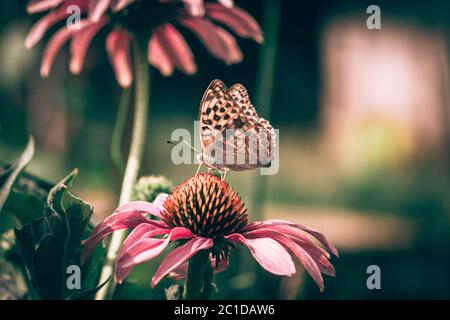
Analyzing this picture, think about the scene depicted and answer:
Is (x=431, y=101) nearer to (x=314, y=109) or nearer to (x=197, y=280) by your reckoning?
(x=314, y=109)

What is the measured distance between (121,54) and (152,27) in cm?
14

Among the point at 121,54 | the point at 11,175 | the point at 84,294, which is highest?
the point at 121,54

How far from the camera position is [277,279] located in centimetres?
220

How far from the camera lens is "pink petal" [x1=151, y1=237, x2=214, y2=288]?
0.58m

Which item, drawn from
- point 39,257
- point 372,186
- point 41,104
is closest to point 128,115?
point 39,257

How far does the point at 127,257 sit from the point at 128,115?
100 centimetres

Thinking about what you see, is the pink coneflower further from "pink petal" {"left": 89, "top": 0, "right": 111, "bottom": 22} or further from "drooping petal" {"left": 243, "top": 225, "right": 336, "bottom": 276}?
"drooping petal" {"left": 243, "top": 225, "right": 336, "bottom": 276}

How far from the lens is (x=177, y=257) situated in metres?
0.60

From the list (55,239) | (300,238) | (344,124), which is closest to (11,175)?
(55,239)

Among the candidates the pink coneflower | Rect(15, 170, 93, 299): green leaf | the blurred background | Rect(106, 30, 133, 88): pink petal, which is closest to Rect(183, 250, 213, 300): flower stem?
Rect(15, 170, 93, 299): green leaf

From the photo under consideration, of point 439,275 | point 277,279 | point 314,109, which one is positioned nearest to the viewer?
point 277,279

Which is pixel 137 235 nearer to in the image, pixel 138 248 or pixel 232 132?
pixel 138 248

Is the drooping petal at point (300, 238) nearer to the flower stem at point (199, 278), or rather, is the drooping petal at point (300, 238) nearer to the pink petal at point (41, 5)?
the flower stem at point (199, 278)

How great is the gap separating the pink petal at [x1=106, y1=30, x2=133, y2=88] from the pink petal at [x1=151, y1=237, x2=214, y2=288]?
45cm
